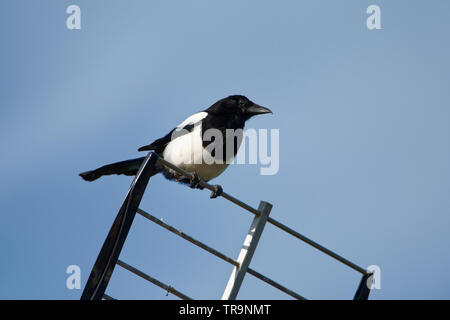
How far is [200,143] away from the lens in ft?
20.7

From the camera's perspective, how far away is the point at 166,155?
6727mm

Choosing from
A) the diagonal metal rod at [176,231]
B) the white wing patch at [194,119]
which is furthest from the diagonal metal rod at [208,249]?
the white wing patch at [194,119]

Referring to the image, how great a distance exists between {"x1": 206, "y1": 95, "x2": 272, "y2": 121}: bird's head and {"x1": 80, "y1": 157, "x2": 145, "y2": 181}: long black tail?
3.19 ft

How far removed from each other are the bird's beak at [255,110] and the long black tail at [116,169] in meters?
1.24

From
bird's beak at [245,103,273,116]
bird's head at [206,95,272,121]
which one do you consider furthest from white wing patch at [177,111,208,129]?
bird's beak at [245,103,273,116]

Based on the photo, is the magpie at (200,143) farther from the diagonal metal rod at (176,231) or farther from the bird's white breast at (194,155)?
the diagonal metal rod at (176,231)

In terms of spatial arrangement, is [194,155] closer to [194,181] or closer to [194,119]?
[194,119]

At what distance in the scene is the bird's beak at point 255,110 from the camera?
695cm

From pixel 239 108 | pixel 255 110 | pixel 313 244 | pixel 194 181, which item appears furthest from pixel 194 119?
pixel 313 244

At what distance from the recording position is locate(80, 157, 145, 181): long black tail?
6754 millimetres

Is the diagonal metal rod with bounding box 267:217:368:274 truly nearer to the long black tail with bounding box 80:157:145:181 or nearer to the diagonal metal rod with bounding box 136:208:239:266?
the diagonal metal rod with bounding box 136:208:239:266

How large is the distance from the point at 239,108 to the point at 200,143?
2.71ft
